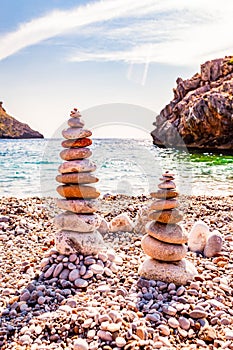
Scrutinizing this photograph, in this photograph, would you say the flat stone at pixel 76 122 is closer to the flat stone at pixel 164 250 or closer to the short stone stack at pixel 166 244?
the short stone stack at pixel 166 244

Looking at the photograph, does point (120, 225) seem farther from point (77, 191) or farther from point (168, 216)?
point (168, 216)

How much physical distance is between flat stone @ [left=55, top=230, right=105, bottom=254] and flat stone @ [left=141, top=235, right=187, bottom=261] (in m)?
0.80

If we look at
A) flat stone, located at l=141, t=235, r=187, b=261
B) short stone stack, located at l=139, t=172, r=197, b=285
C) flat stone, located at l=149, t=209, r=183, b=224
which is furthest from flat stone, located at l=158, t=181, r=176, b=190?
flat stone, located at l=141, t=235, r=187, b=261

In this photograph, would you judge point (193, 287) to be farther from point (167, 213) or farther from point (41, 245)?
point (41, 245)

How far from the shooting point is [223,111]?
37.8 metres

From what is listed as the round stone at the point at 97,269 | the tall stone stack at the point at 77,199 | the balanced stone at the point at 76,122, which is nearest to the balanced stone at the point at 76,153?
the tall stone stack at the point at 77,199

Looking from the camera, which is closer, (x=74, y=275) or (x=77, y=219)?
(x=74, y=275)

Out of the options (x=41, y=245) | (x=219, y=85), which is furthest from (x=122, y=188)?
(x=219, y=85)

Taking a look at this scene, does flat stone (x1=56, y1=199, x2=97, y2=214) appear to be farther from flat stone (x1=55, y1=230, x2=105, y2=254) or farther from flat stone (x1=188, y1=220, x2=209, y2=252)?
flat stone (x1=188, y1=220, x2=209, y2=252)

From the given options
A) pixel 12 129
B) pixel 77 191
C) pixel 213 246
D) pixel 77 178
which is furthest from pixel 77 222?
pixel 12 129

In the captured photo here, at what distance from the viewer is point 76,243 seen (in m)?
4.92

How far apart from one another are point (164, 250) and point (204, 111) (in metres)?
37.3

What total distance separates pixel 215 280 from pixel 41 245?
290 centimetres

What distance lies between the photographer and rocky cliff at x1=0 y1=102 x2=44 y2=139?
9769cm
